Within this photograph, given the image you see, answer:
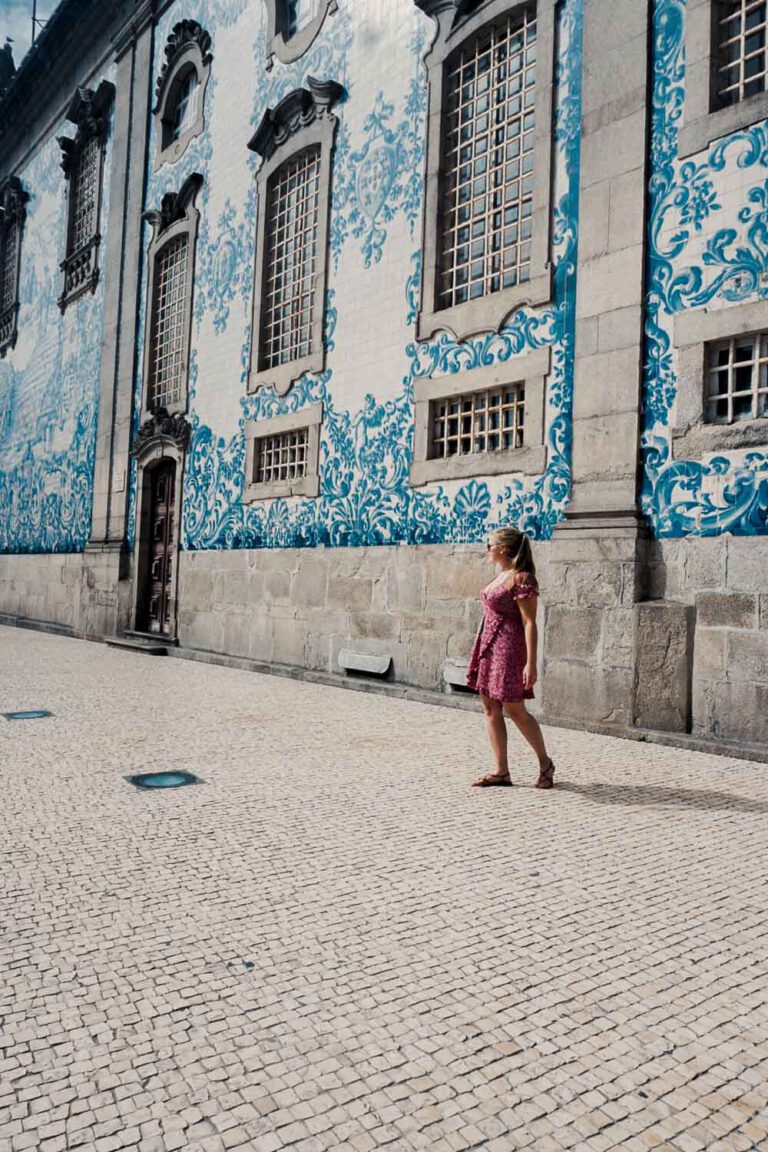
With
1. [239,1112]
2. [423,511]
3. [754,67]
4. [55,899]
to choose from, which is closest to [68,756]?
[55,899]

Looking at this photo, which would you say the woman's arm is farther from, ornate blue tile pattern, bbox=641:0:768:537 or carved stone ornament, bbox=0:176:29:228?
carved stone ornament, bbox=0:176:29:228

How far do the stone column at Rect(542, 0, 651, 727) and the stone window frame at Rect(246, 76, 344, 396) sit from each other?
12.3 ft

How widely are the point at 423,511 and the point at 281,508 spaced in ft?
8.56

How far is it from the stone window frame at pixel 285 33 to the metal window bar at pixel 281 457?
4820 millimetres

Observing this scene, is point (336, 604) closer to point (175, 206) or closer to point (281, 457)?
point (281, 457)

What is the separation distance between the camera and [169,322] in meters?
13.4

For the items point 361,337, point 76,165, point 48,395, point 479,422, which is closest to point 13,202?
point 76,165

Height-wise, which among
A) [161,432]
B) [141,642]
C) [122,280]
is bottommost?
[141,642]

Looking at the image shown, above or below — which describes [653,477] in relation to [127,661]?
above

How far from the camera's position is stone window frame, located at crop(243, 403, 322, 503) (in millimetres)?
9781

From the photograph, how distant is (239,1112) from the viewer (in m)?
1.66

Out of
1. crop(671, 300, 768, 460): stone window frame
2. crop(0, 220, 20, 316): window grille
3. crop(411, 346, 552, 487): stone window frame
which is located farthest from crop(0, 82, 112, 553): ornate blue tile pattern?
crop(671, 300, 768, 460): stone window frame

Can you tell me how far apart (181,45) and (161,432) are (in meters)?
6.09

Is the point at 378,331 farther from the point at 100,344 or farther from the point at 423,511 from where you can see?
the point at 100,344
